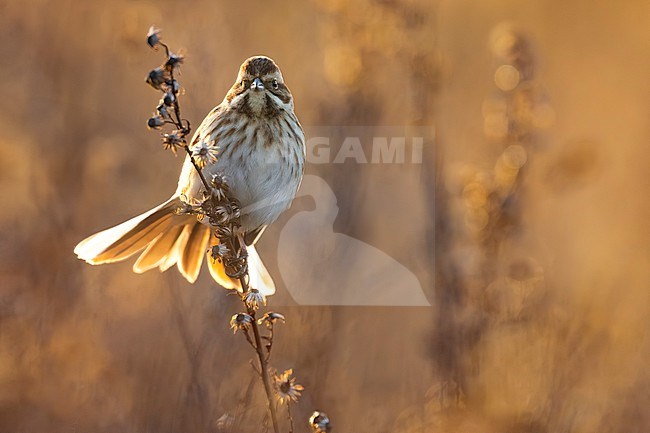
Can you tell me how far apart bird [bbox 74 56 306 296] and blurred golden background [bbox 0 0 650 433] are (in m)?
0.19

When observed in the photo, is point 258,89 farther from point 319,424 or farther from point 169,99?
point 319,424

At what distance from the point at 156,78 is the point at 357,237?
5.58 feet

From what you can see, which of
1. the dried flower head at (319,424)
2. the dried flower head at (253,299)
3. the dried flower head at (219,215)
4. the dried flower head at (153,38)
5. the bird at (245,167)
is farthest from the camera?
the bird at (245,167)

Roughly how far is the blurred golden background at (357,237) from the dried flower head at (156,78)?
973mm

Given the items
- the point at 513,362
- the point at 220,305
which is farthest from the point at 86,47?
the point at 513,362

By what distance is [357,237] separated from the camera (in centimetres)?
310

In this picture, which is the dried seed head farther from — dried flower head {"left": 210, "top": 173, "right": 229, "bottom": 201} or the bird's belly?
the bird's belly

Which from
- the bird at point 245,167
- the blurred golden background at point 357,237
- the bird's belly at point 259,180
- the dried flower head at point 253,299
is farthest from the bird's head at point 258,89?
the dried flower head at point 253,299

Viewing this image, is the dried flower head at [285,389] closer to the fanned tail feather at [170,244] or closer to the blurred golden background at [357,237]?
the blurred golden background at [357,237]

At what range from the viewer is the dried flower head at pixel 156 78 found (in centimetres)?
148

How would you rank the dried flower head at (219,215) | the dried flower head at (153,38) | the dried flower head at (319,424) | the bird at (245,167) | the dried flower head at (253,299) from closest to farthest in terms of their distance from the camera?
the dried flower head at (153,38) < the dried flower head at (319,424) < the dried flower head at (253,299) < the dried flower head at (219,215) < the bird at (245,167)

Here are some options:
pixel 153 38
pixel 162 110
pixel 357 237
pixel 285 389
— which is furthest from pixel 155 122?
pixel 357 237

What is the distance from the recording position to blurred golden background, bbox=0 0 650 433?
8.36ft

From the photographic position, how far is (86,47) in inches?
147
